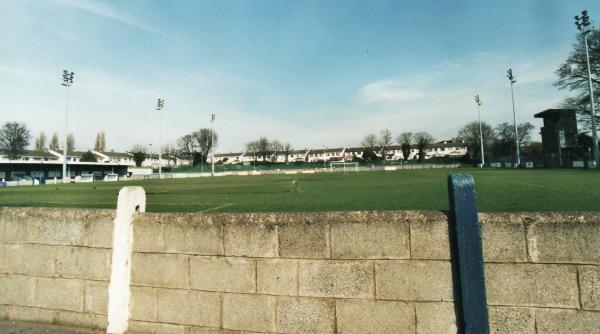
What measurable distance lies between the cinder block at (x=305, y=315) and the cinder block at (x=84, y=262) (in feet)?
6.57

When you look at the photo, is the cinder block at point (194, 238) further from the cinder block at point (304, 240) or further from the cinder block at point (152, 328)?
the cinder block at point (152, 328)

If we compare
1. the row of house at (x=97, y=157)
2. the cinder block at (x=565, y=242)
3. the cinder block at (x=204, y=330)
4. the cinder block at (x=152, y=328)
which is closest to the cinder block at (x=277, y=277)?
the cinder block at (x=204, y=330)

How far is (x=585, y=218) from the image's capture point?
2.59 metres

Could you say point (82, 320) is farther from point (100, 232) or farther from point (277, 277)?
point (277, 277)

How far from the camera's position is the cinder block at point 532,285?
264cm

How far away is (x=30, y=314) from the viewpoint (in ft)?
12.5

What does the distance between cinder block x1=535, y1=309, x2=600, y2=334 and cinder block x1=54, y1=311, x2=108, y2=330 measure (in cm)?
427

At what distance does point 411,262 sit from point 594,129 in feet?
168

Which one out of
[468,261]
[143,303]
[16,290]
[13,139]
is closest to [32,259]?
[16,290]

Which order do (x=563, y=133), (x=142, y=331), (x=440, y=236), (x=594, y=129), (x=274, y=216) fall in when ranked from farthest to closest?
1. (x=563, y=133)
2. (x=594, y=129)
3. (x=142, y=331)
4. (x=274, y=216)
5. (x=440, y=236)

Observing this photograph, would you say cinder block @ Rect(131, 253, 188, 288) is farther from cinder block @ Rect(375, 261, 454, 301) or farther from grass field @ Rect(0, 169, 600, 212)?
grass field @ Rect(0, 169, 600, 212)

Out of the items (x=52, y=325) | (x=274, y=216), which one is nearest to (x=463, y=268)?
(x=274, y=216)

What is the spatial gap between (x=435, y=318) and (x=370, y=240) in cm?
88

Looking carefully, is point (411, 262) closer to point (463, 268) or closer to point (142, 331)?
point (463, 268)
